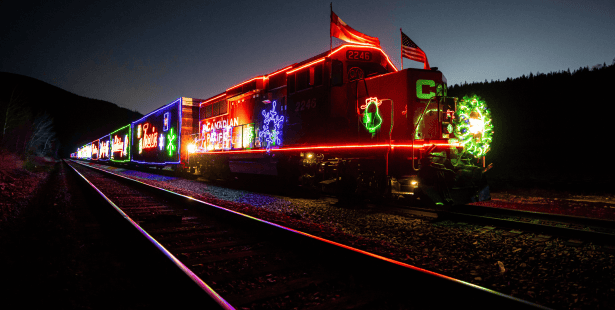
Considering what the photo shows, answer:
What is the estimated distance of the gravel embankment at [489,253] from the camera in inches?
98.9

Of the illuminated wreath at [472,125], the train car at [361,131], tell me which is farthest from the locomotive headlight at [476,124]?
the train car at [361,131]

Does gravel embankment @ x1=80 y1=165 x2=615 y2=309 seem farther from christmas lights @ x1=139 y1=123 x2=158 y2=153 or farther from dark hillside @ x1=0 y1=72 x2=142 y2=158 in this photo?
dark hillside @ x1=0 y1=72 x2=142 y2=158

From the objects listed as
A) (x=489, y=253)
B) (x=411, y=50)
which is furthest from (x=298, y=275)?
(x=411, y=50)

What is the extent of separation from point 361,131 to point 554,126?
19.6 m

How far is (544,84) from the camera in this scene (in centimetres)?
2244

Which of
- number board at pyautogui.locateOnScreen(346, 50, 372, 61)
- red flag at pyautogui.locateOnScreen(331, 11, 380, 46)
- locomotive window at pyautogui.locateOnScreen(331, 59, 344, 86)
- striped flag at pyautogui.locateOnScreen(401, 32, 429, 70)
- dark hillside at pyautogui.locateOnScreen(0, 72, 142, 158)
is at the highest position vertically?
dark hillside at pyautogui.locateOnScreen(0, 72, 142, 158)

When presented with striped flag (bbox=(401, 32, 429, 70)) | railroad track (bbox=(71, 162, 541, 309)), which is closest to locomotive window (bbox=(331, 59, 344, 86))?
striped flag (bbox=(401, 32, 429, 70))

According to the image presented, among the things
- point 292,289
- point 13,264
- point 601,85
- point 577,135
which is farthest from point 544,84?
point 13,264

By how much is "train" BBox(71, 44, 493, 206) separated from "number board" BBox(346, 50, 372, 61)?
0.02m

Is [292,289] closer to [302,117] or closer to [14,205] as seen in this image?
[302,117]

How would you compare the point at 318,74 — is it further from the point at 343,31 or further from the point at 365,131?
the point at 365,131

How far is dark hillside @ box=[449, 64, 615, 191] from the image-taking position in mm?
17391

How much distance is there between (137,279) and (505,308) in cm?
273

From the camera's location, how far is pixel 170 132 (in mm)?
15086
